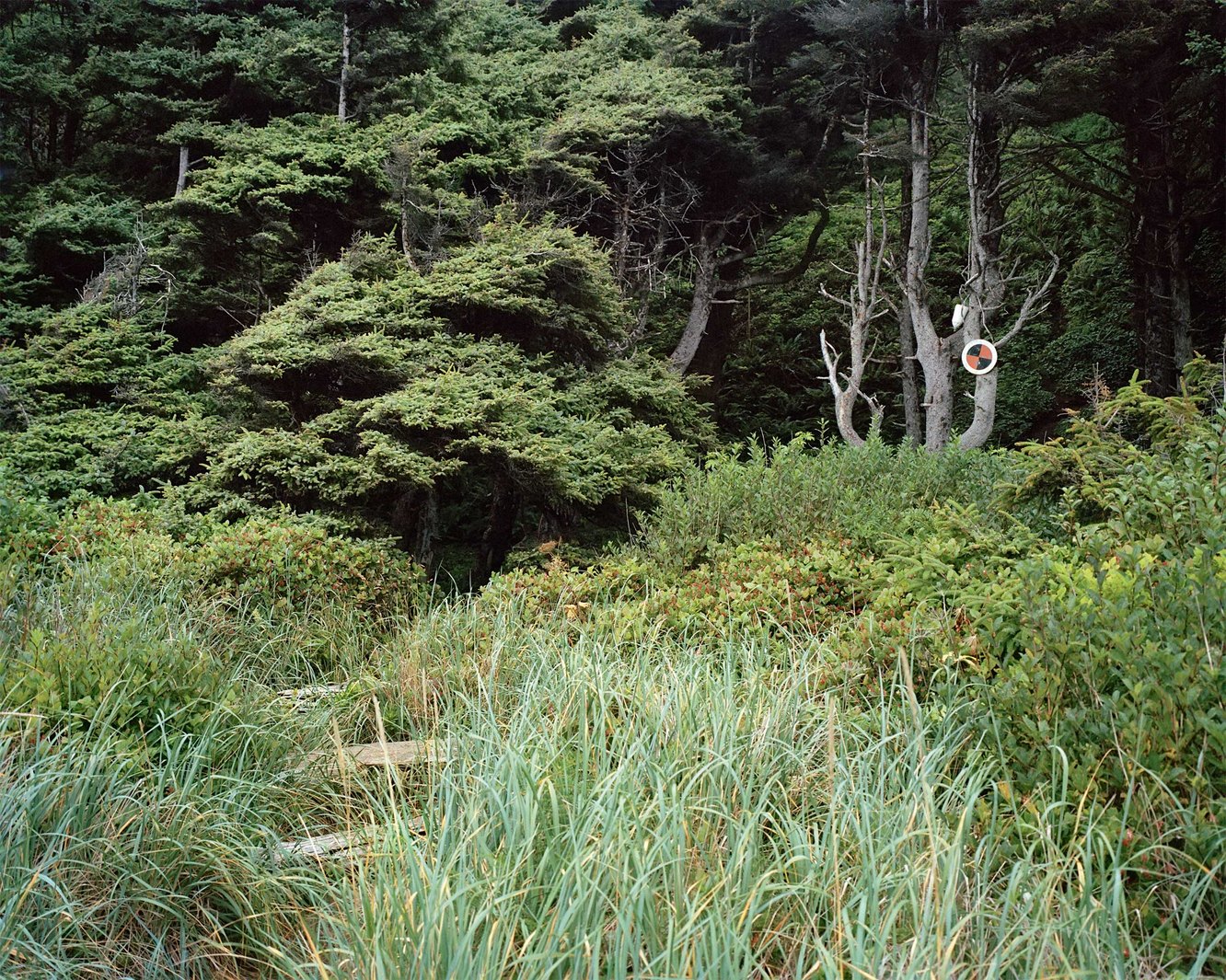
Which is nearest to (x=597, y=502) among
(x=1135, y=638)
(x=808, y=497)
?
(x=808, y=497)

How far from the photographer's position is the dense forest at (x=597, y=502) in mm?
2066

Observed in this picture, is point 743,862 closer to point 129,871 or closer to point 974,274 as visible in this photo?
point 129,871

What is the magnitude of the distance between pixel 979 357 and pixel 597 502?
3.55 metres

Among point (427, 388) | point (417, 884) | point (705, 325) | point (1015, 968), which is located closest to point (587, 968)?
point (417, 884)

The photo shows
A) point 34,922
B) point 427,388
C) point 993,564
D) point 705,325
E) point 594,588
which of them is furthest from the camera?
point 705,325

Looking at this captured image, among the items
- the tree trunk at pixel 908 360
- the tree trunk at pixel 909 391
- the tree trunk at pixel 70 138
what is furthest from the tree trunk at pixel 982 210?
the tree trunk at pixel 70 138

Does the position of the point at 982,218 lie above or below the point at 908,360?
above

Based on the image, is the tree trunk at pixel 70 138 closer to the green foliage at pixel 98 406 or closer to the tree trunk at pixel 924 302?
the green foliage at pixel 98 406

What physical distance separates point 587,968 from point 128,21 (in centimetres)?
1345

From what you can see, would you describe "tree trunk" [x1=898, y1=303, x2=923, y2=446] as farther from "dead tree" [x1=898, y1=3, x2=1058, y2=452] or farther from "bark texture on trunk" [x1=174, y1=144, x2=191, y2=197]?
A: "bark texture on trunk" [x1=174, y1=144, x2=191, y2=197]

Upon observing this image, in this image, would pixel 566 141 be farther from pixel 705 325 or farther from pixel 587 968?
pixel 587 968

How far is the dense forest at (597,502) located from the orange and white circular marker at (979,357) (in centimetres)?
79

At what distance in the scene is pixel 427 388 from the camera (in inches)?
282

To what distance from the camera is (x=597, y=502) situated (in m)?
7.07
